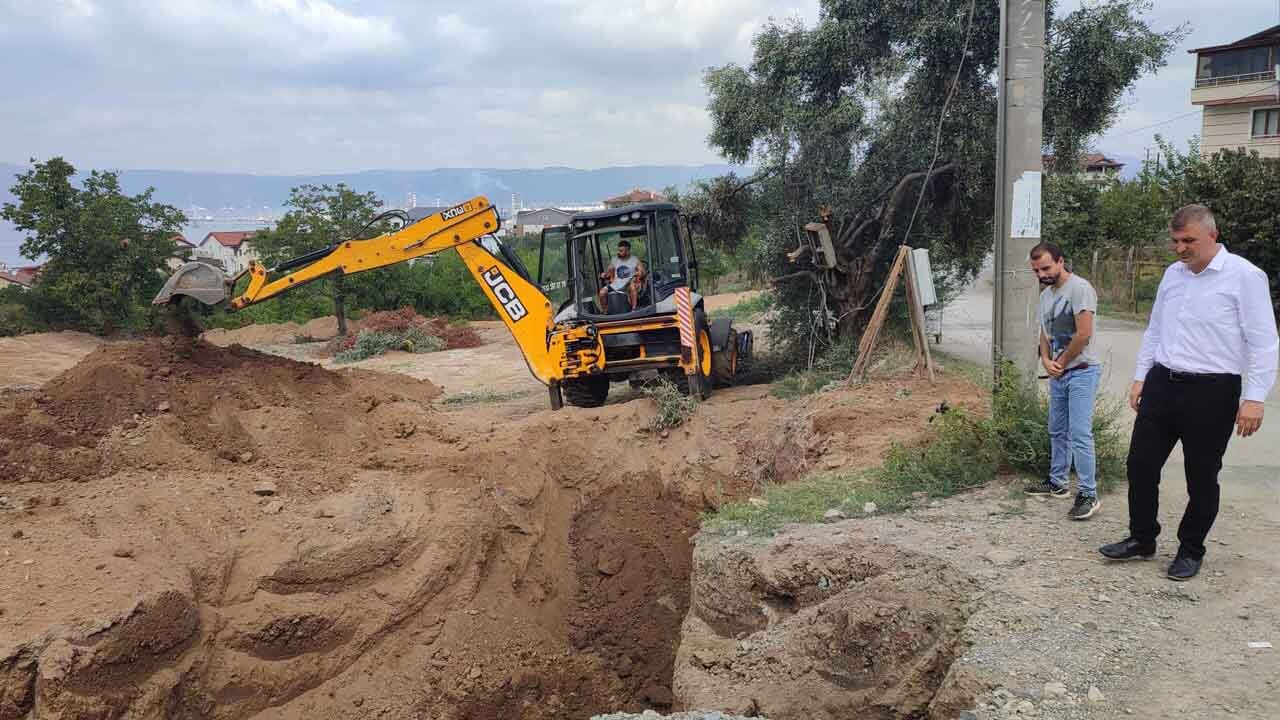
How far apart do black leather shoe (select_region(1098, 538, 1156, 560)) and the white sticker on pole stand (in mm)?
2939

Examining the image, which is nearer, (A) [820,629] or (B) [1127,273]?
(A) [820,629]

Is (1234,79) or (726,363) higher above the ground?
(1234,79)

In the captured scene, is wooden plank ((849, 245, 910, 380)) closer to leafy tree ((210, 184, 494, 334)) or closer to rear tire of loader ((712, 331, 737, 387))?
rear tire of loader ((712, 331, 737, 387))

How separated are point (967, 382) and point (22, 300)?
22.9 m

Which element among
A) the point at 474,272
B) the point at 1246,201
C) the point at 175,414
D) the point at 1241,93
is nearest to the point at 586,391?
the point at 474,272

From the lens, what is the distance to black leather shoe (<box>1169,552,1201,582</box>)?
4590mm

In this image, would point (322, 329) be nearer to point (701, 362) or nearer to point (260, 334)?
point (260, 334)

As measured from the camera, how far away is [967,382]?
30.8 ft

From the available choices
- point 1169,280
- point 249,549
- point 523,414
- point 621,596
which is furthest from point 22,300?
point 1169,280

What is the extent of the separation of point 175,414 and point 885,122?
29.1ft

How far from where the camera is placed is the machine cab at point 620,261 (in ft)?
36.6

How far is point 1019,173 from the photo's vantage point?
7047 mm

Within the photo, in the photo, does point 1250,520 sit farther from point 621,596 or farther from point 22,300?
point 22,300

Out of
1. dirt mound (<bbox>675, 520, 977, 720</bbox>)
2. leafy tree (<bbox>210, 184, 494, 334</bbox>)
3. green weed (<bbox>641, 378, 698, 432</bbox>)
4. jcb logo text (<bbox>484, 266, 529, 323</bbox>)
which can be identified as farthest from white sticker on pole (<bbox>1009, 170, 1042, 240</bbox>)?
leafy tree (<bbox>210, 184, 494, 334</bbox>)
